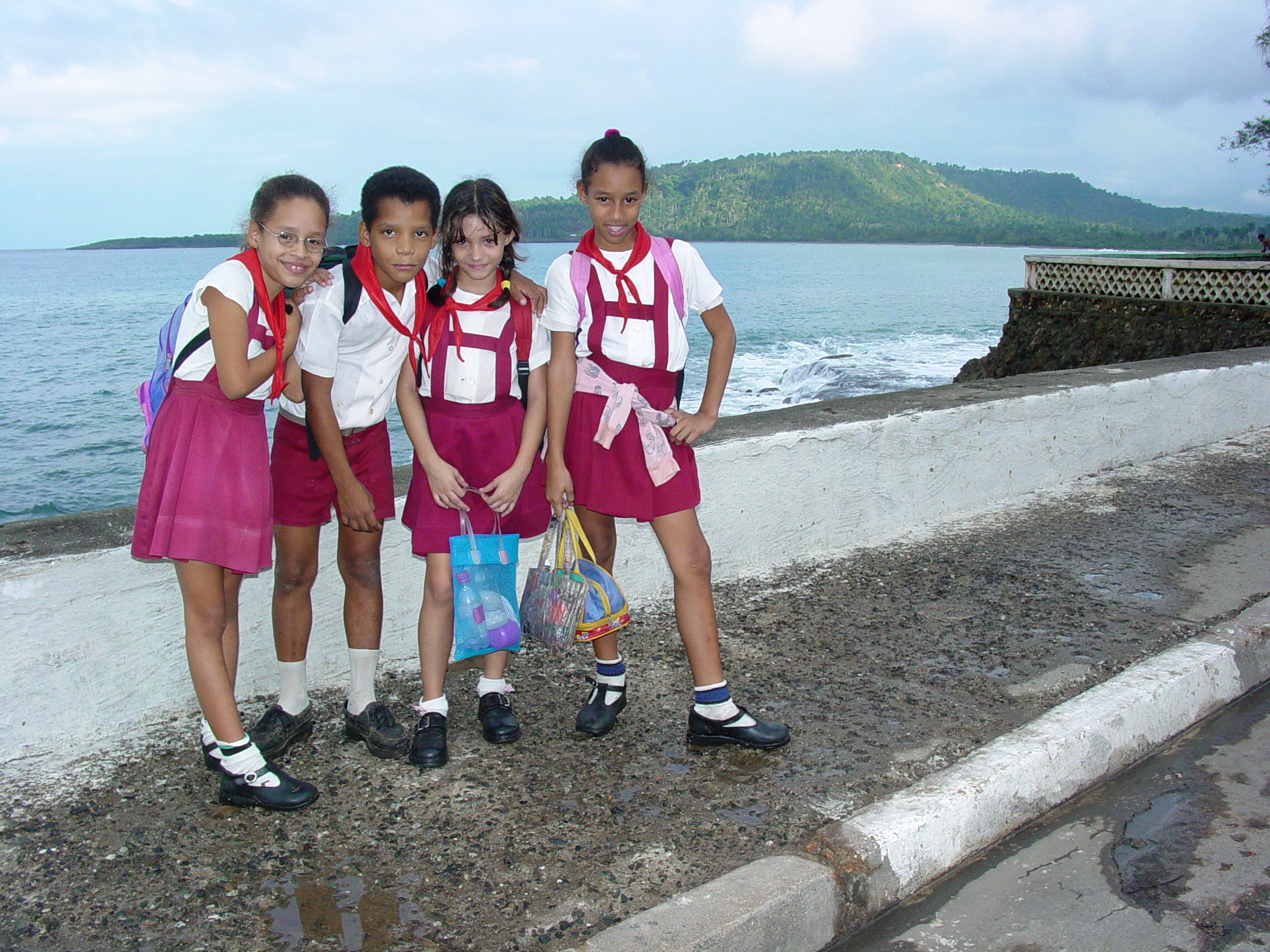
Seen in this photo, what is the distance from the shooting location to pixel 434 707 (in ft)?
9.80

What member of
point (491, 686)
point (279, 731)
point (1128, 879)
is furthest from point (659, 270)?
point (1128, 879)

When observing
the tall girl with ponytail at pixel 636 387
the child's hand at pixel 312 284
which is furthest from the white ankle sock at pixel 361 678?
the child's hand at pixel 312 284

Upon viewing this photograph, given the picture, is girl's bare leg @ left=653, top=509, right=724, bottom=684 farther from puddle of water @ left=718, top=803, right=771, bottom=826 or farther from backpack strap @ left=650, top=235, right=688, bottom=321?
backpack strap @ left=650, top=235, right=688, bottom=321

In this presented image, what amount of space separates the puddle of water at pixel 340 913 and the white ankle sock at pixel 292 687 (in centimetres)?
74

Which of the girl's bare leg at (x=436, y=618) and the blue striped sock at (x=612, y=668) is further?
the blue striped sock at (x=612, y=668)

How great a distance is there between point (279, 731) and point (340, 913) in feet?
2.69

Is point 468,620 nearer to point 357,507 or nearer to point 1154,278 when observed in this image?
point 357,507

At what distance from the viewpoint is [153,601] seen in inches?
118

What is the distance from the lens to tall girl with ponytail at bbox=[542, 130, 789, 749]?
9.75ft

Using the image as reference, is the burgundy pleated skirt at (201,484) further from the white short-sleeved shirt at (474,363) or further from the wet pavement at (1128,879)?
the wet pavement at (1128,879)

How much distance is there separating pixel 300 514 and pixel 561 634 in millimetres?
814

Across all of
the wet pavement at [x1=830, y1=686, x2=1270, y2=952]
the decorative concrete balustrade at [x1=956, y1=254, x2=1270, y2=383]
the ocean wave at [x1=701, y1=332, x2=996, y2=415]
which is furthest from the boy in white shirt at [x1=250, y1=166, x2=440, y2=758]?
the ocean wave at [x1=701, y1=332, x2=996, y2=415]

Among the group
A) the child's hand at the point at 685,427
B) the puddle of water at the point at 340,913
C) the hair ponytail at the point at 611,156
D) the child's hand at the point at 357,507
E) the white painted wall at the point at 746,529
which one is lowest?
the puddle of water at the point at 340,913

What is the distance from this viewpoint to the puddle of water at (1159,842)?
8.43 ft
